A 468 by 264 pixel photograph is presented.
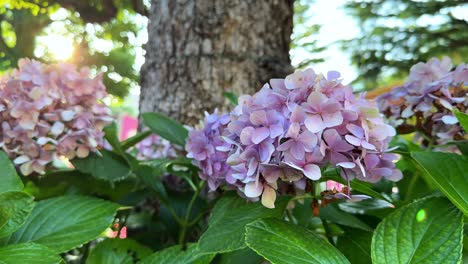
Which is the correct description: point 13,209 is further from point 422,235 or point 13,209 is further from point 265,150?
point 422,235

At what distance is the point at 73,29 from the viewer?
5.74 feet

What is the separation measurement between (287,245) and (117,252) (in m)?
0.32

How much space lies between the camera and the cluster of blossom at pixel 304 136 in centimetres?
53

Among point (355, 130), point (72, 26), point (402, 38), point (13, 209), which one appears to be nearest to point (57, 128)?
point (13, 209)

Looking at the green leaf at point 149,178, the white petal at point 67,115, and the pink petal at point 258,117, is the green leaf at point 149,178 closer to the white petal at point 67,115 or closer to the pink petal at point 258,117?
the white petal at point 67,115

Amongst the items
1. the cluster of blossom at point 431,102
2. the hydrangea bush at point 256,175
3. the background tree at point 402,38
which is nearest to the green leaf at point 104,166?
the hydrangea bush at point 256,175

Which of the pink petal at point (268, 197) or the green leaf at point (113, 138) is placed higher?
the pink petal at point (268, 197)

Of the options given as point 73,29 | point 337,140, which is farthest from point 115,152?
point 73,29

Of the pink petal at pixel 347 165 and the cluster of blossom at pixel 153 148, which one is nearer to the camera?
the pink petal at pixel 347 165

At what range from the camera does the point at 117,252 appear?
0.69 metres

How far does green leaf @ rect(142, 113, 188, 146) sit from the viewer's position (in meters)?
0.86

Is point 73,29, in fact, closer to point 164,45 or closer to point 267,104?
point 164,45

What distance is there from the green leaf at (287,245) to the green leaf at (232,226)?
33 mm

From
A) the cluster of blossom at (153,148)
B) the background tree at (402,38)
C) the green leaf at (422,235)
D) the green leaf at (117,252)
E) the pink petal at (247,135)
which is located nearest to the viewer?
the green leaf at (422,235)
